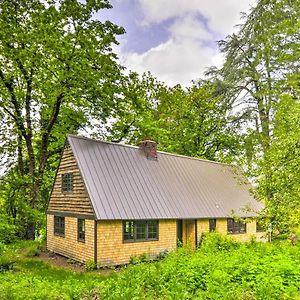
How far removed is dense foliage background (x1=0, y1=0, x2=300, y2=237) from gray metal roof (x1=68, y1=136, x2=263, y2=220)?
314 cm

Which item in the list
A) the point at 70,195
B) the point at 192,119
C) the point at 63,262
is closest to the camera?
the point at 63,262

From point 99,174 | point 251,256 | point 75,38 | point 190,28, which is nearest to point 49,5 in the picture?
point 75,38

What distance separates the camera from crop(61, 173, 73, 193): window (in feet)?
55.9

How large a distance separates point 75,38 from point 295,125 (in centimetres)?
1318

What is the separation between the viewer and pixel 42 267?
48.8 feet

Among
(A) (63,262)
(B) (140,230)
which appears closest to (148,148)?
(B) (140,230)

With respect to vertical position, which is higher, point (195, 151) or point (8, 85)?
point (8, 85)

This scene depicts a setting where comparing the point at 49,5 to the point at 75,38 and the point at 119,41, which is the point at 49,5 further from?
the point at 119,41

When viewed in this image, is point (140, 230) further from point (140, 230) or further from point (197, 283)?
point (197, 283)

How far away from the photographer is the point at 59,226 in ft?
60.2

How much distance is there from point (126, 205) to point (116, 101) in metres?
8.31

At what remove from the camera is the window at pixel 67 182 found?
17.0 metres

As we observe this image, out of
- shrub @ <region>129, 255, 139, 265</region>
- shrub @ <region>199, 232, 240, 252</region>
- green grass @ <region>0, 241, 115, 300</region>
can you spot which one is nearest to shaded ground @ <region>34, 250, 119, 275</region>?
green grass @ <region>0, 241, 115, 300</region>

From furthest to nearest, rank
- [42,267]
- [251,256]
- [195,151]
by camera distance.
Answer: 1. [195,151]
2. [42,267]
3. [251,256]
